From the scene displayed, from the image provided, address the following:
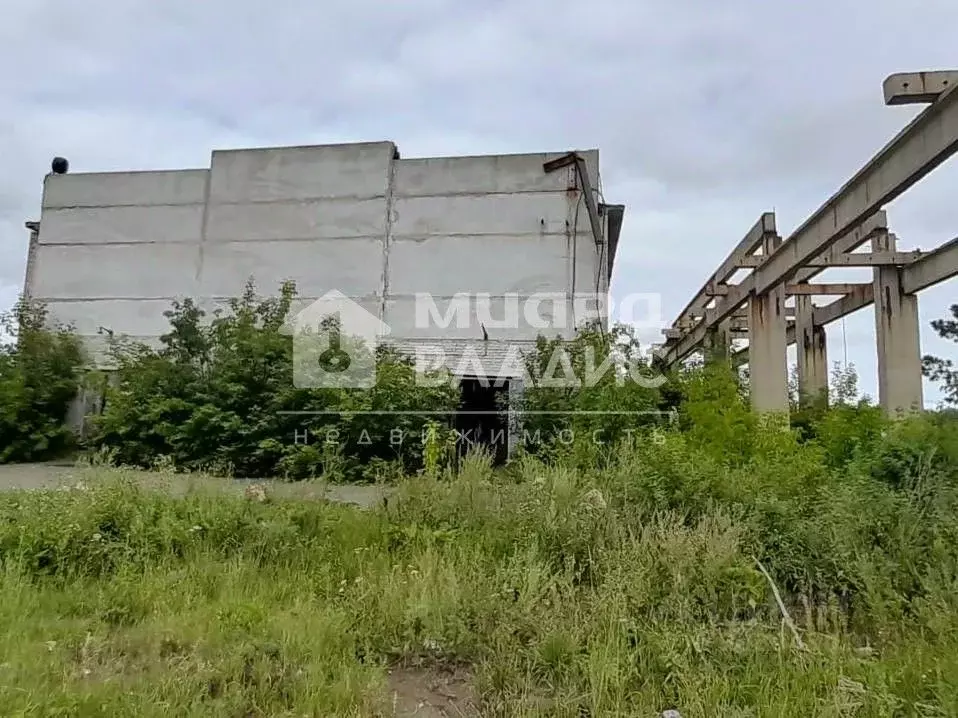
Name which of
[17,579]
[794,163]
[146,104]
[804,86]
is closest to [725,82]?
[804,86]

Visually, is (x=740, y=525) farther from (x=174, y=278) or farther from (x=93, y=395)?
(x=174, y=278)

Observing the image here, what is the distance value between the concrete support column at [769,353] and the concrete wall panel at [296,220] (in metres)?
8.50

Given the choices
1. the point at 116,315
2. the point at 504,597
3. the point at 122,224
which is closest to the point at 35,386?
the point at 116,315

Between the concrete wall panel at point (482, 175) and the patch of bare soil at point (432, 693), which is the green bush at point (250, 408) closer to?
the concrete wall panel at point (482, 175)

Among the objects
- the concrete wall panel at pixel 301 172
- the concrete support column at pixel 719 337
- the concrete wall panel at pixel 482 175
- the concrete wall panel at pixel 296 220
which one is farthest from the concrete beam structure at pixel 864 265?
the concrete wall panel at pixel 301 172

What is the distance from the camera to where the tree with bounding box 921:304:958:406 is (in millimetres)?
17281

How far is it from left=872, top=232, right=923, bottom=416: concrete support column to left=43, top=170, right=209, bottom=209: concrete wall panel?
15.0 metres

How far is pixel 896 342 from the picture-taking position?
10555 mm

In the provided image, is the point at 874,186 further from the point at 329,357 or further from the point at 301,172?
the point at 301,172

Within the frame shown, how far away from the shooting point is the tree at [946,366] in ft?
56.7

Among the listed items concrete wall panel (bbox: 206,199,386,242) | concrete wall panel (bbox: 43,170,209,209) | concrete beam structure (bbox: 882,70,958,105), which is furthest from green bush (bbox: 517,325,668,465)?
concrete wall panel (bbox: 43,170,209,209)

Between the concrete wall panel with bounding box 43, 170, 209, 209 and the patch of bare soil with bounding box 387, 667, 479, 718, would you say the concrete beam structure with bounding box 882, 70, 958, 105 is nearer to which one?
the patch of bare soil with bounding box 387, 667, 479, 718

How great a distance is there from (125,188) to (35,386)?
241 inches

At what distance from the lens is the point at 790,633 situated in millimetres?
3281
